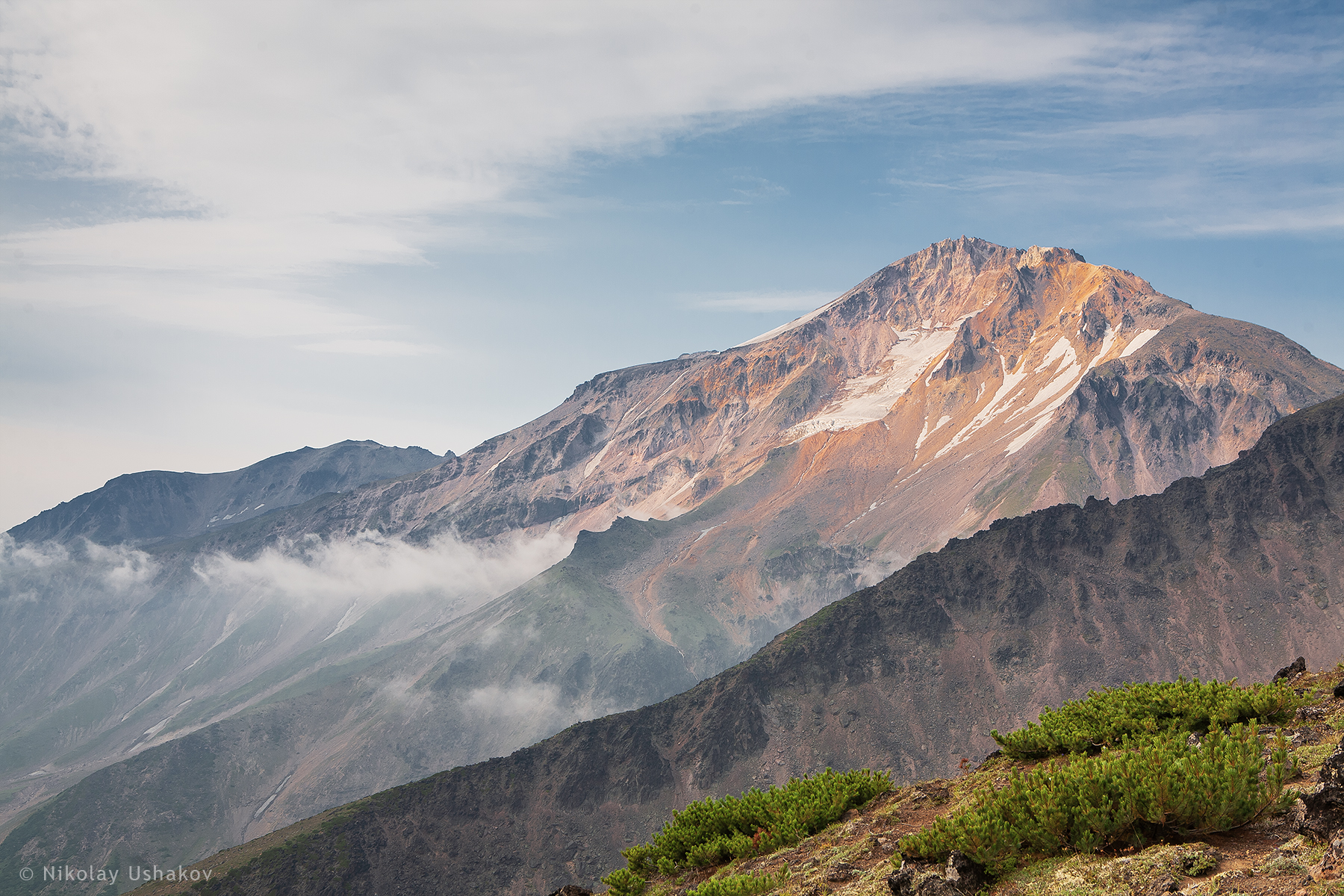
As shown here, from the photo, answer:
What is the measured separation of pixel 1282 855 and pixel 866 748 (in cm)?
17503

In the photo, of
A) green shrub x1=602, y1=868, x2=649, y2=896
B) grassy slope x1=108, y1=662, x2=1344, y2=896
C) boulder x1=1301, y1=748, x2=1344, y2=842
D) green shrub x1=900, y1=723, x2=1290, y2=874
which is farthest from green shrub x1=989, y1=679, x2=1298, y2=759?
green shrub x1=602, y1=868, x2=649, y2=896

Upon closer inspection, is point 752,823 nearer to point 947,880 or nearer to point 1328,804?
point 947,880

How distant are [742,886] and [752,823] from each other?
20.1ft

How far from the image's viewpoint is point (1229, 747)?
607 inches

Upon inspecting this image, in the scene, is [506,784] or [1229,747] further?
[506,784]

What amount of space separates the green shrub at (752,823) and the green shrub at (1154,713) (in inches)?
213

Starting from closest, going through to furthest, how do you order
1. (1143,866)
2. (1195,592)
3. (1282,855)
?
(1282,855), (1143,866), (1195,592)

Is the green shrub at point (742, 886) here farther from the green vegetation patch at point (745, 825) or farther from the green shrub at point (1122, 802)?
the green shrub at point (1122, 802)

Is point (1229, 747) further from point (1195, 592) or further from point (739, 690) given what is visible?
point (1195, 592)

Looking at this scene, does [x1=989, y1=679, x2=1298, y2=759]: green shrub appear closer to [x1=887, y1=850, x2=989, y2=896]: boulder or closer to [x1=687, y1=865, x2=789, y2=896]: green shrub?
[x1=887, y1=850, x2=989, y2=896]: boulder

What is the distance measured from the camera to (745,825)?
1006 inches

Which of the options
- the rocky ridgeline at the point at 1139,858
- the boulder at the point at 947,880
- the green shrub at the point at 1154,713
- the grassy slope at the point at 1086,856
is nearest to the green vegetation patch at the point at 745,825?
the grassy slope at the point at 1086,856

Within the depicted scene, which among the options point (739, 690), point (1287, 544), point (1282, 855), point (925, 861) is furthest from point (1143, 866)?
point (1287, 544)

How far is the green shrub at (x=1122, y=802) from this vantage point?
14.6m
